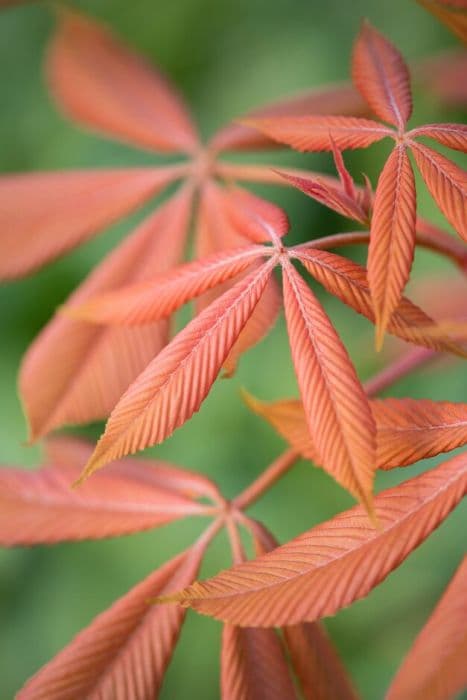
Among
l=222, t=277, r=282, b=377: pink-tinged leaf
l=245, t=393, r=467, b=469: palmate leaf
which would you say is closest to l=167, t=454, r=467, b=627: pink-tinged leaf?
l=245, t=393, r=467, b=469: palmate leaf

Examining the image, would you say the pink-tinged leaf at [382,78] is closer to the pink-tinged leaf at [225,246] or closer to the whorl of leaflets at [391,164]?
the whorl of leaflets at [391,164]

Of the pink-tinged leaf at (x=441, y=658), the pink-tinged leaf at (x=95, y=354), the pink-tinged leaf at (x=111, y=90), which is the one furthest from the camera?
the pink-tinged leaf at (x=111, y=90)

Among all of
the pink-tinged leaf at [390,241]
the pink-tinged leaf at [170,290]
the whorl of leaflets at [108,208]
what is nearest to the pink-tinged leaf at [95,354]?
the whorl of leaflets at [108,208]

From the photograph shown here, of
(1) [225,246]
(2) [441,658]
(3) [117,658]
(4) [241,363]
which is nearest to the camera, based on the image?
(2) [441,658]

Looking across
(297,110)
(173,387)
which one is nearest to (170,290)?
(173,387)

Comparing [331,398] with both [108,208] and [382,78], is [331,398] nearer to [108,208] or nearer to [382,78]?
[382,78]

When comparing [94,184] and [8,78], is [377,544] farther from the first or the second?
[8,78]
